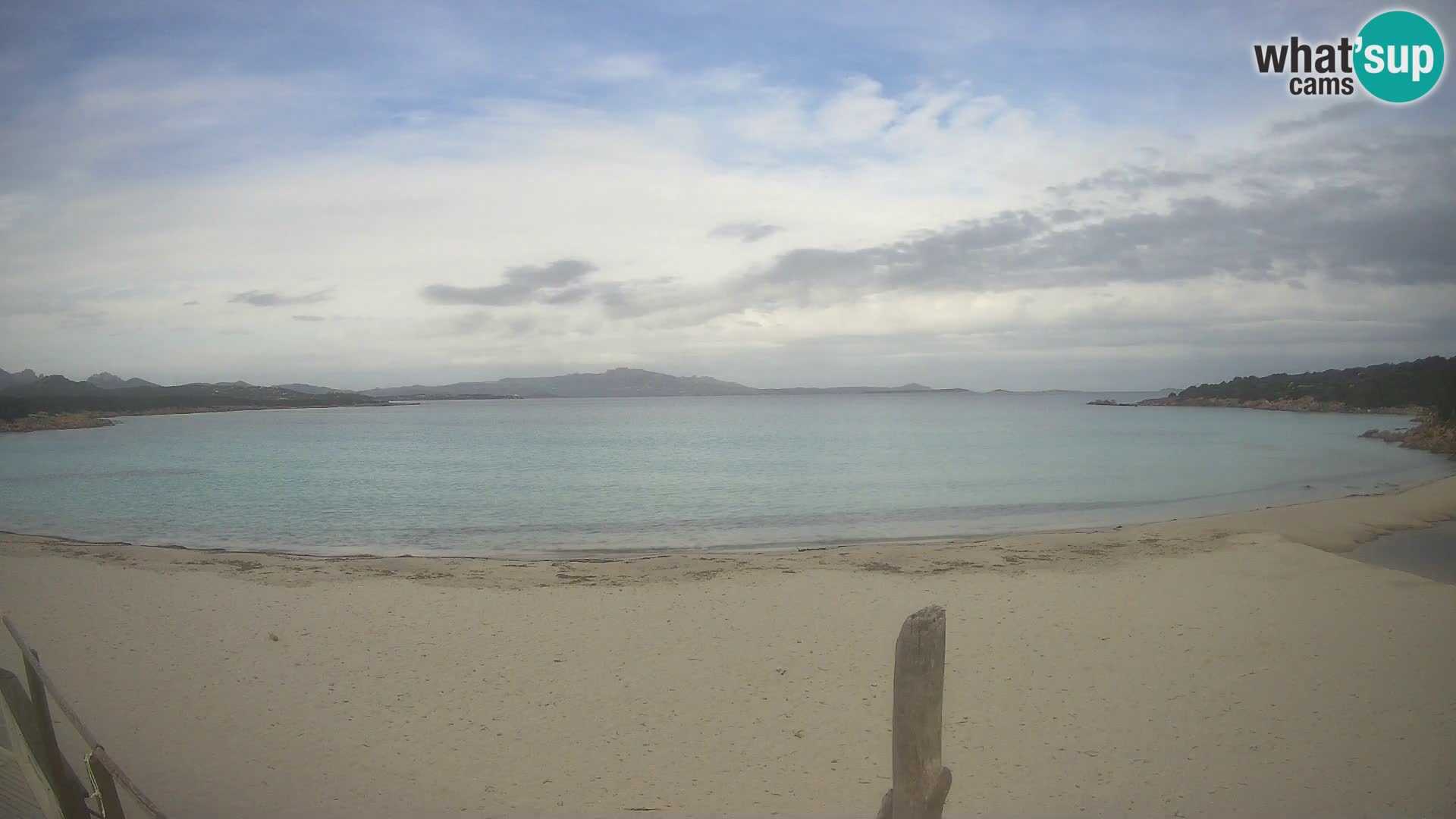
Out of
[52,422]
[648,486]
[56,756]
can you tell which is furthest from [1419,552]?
[52,422]

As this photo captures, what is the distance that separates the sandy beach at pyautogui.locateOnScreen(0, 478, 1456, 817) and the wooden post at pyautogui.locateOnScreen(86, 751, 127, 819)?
1318 millimetres

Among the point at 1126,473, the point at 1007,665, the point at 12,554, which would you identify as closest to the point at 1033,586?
the point at 1007,665

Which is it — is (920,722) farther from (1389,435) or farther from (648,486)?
(1389,435)

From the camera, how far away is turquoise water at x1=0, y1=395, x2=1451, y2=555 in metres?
18.5

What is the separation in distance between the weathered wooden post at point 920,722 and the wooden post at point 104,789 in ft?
13.3

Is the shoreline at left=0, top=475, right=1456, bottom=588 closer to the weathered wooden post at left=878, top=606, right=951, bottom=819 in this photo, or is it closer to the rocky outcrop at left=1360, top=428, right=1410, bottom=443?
the weathered wooden post at left=878, top=606, right=951, bottom=819

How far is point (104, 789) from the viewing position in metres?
4.06

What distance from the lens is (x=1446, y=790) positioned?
524 cm

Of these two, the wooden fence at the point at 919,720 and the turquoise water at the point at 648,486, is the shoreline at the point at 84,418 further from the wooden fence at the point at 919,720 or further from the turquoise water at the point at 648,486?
the wooden fence at the point at 919,720

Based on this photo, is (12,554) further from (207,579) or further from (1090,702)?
(1090,702)

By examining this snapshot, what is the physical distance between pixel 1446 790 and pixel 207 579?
14.7 meters

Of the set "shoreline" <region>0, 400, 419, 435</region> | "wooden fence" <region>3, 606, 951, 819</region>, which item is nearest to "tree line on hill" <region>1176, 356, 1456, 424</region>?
"wooden fence" <region>3, 606, 951, 819</region>

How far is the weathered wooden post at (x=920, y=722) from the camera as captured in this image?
3.34 meters

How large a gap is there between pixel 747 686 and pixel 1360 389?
8996 cm
